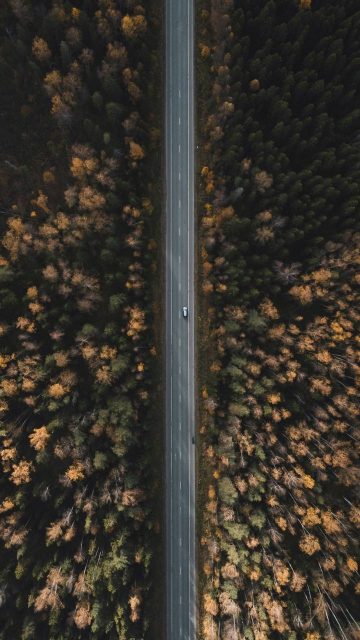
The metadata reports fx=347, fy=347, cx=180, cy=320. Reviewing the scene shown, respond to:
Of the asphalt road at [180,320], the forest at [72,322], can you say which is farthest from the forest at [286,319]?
the forest at [72,322]

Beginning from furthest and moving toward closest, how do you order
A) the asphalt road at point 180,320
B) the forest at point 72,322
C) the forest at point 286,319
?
the asphalt road at point 180,320 < the forest at point 286,319 < the forest at point 72,322

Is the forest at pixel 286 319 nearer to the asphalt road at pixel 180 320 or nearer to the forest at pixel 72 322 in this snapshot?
the asphalt road at pixel 180 320

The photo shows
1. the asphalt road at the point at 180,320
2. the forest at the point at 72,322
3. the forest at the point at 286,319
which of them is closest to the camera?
the forest at the point at 72,322

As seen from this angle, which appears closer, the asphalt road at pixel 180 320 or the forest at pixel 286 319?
the forest at pixel 286 319

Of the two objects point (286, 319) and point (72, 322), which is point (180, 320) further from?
point (72, 322)

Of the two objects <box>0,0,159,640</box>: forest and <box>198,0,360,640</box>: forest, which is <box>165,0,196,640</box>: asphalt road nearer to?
<box>198,0,360,640</box>: forest

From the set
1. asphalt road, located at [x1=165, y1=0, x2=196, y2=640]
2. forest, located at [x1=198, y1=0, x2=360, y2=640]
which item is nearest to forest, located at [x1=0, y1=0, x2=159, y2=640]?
asphalt road, located at [x1=165, y1=0, x2=196, y2=640]
